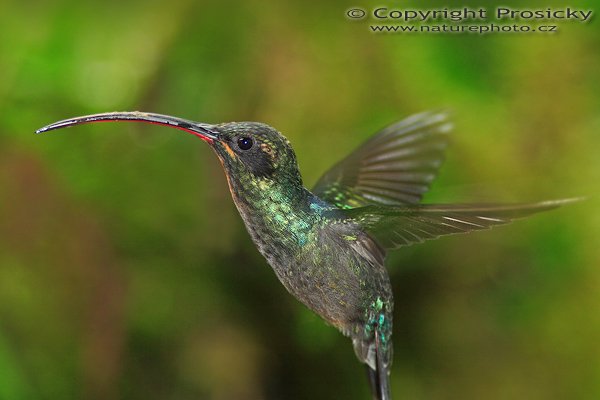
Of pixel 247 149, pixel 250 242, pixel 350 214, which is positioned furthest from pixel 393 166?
pixel 250 242

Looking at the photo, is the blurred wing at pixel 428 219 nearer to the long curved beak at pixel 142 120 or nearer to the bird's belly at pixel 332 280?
the bird's belly at pixel 332 280

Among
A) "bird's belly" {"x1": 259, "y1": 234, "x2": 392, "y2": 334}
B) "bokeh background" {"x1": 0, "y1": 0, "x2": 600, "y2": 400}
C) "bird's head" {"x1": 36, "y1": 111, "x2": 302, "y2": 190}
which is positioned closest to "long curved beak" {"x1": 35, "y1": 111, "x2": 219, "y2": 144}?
"bird's head" {"x1": 36, "y1": 111, "x2": 302, "y2": 190}

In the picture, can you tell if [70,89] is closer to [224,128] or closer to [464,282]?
[464,282]

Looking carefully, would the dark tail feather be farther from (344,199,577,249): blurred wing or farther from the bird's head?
the bird's head

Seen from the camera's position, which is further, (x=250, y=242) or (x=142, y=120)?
(x=250, y=242)

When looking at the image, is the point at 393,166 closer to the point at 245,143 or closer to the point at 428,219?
the point at 428,219
